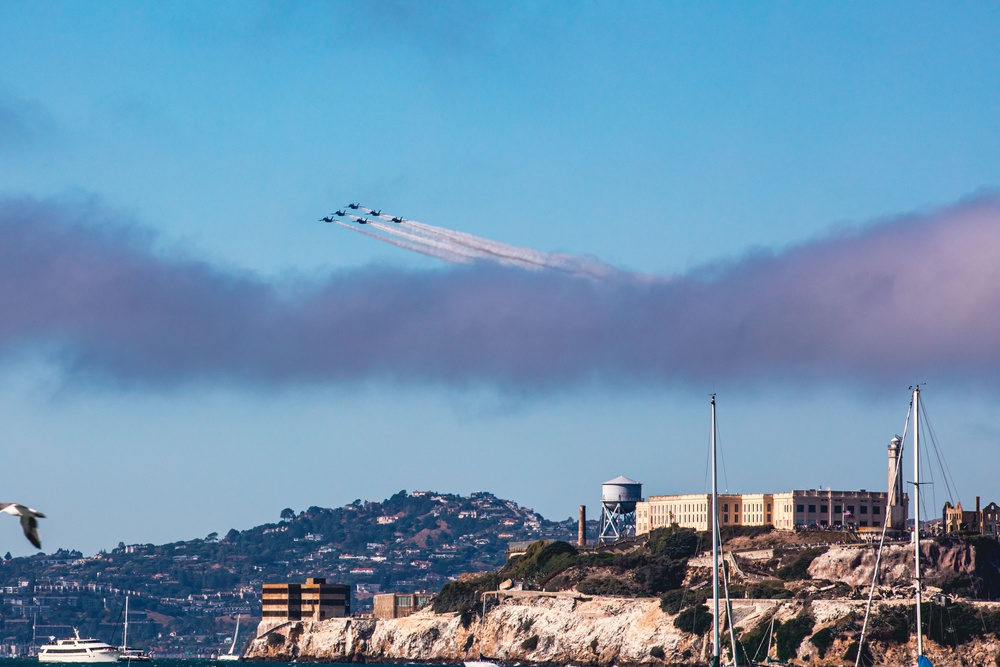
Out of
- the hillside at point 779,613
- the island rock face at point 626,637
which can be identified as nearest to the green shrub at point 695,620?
the hillside at point 779,613

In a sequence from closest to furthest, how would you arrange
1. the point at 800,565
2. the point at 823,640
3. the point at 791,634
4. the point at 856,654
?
the point at 856,654, the point at 823,640, the point at 791,634, the point at 800,565

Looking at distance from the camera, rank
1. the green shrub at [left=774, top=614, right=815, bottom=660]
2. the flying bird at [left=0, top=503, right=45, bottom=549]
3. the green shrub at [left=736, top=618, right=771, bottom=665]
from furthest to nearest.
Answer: the green shrub at [left=774, top=614, right=815, bottom=660]
the green shrub at [left=736, top=618, right=771, bottom=665]
the flying bird at [left=0, top=503, right=45, bottom=549]

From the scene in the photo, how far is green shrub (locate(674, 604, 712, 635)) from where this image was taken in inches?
6742

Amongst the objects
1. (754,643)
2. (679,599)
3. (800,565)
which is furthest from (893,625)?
(800,565)

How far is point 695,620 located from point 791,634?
1351 centimetres

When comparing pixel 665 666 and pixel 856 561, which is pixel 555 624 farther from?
pixel 856 561

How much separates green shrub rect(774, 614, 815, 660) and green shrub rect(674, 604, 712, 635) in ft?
29.2

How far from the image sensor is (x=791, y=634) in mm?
161875

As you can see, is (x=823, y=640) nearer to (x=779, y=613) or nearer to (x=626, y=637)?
(x=779, y=613)

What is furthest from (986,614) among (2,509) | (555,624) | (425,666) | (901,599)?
(2,509)

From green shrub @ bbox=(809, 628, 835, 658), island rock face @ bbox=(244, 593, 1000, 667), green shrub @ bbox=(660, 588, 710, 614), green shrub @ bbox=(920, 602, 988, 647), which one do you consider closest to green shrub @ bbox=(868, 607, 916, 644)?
island rock face @ bbox=(244, 593, 1000, 667)

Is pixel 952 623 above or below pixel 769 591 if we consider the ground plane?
below

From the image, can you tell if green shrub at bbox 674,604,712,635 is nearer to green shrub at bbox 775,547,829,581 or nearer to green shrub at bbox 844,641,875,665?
green shrub at bbox 775,547,829,581

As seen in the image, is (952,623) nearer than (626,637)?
Yes
